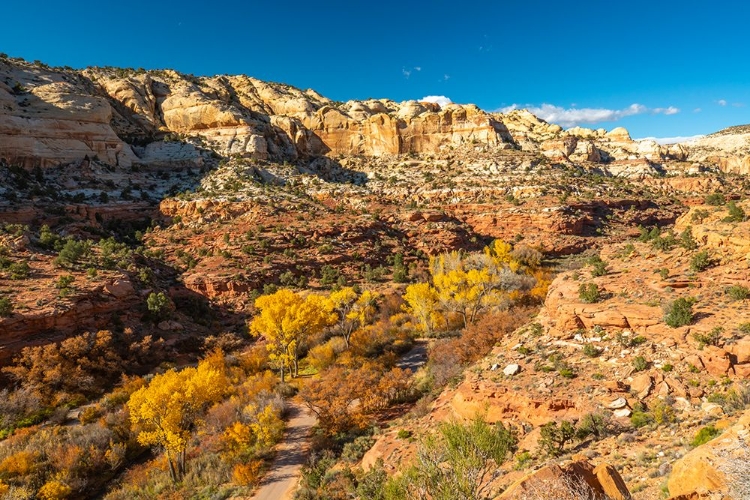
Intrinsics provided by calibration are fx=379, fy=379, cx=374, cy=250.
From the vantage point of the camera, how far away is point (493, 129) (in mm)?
76688

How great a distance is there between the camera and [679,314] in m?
13.6

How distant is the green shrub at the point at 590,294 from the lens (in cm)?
1678

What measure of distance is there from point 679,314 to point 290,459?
55.2ft

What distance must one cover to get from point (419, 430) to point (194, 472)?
9959mm

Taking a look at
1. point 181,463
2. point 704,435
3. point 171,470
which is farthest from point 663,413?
point 171,470

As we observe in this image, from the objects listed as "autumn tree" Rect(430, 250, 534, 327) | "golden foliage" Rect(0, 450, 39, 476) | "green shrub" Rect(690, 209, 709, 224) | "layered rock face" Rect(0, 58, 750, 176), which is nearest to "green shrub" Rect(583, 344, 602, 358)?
"green shrub" Rect(690, 209, 709, 224)

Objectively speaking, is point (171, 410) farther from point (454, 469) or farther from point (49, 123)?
point (49, 123)

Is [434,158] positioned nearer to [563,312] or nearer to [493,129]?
[493,129]

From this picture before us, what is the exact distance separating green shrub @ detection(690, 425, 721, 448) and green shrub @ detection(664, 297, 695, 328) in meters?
5.23

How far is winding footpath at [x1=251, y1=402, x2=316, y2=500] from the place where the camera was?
15000 millimetres

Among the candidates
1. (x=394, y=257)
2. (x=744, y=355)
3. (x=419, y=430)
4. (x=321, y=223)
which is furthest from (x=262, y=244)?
(x=744, y=355)

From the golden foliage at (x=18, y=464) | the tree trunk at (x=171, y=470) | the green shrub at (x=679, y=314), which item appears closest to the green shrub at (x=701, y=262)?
the green shrub at (x=679, y=314)

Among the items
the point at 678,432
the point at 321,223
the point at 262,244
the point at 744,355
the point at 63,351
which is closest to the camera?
the point at 678,432

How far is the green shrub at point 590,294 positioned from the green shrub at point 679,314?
2902 millimetres
